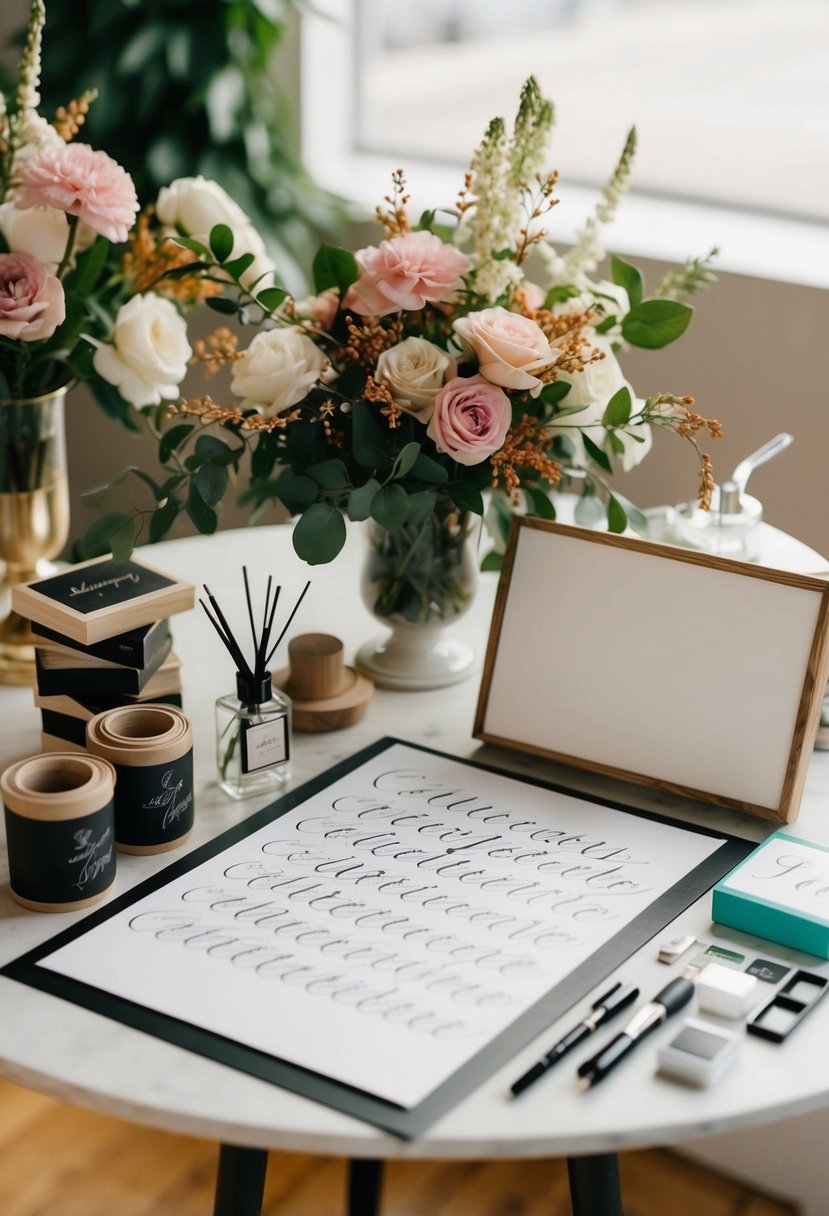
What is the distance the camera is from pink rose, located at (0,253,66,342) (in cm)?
120

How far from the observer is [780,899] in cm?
99

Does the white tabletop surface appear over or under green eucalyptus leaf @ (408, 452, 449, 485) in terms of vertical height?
under

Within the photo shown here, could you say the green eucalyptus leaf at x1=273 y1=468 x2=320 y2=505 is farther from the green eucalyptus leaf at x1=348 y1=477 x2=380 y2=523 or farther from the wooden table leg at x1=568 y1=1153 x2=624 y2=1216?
the wooden table leg at x1=568 y1=1153 x2=624 y2=1216

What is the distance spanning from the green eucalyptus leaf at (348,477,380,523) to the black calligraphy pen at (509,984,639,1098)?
42 centimetres

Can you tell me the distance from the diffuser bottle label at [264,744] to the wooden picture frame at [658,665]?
18 centimetres

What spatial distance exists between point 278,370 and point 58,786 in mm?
398


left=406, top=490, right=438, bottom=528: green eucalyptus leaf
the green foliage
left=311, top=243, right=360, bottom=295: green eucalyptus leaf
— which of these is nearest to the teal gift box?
left=406, top=490, right=438, bottom=528: green eucalyptus leaf

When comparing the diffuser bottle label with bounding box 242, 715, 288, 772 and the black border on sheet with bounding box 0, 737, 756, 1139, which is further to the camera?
the diffuser bottle label with bounding box 242, 715, 288, 772

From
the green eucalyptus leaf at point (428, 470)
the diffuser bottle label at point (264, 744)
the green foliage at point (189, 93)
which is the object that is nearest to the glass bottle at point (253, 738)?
the diffuser bottle label at point (264, 744)

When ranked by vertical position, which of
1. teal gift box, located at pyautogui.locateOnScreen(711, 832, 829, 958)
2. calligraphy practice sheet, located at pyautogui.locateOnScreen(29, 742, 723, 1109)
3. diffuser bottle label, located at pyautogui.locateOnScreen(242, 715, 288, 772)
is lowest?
calligraphy practice sheet, located at pyautogui.locateOnScreen(29, 742, 723, 1109)

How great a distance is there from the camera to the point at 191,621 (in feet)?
4.88

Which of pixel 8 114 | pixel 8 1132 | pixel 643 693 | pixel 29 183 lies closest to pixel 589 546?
pixel 643 693

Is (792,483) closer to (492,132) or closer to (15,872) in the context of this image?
(492,132)

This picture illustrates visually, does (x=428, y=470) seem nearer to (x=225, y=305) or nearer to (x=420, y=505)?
(x=420, y=505)
